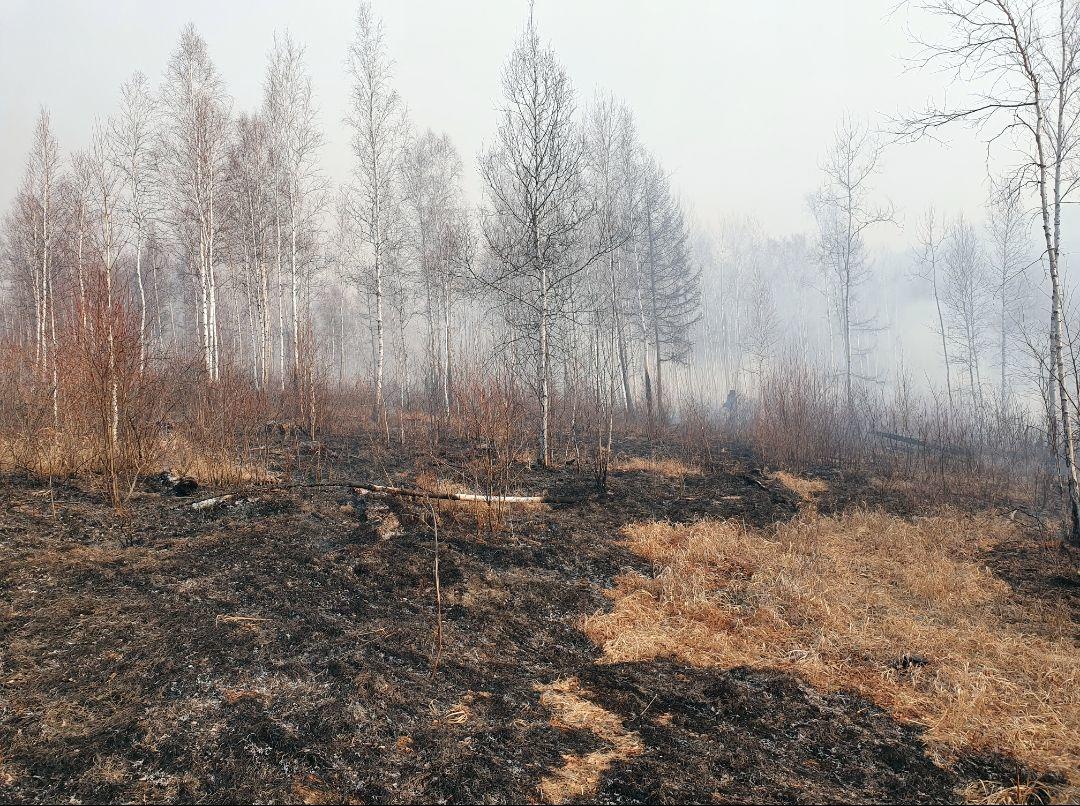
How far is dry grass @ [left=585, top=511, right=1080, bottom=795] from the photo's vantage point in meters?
2.94

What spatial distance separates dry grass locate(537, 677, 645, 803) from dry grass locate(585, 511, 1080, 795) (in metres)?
0.67

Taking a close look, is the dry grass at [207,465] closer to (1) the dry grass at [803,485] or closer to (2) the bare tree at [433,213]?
(1) the dry grass at [803,485]

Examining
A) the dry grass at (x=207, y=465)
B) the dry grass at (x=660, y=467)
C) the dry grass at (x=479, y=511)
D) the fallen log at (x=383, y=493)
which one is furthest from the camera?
the dry grass at (x=660, y=467)

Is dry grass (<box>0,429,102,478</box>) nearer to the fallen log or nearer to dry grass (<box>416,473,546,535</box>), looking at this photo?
the fallen log

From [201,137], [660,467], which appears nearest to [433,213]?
[201,137]

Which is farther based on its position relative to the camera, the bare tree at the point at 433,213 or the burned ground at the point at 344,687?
the bare tree at the point at 433,213

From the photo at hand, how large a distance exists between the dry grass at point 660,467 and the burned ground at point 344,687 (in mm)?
4762

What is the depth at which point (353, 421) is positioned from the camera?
14.1m

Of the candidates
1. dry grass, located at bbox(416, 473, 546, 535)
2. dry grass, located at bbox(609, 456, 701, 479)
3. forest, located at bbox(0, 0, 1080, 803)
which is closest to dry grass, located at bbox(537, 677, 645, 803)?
forest, located at bbox(0, 0, 1080, 803)

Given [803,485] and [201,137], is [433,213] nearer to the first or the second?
[201,137]

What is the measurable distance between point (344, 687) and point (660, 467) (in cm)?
820

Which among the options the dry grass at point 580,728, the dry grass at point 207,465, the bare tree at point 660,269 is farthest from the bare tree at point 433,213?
the dry grass at point 580,728

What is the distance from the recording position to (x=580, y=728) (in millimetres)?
2805

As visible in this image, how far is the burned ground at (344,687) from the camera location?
2.26 m
